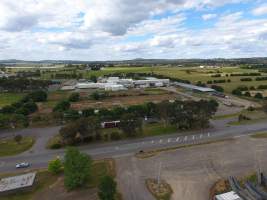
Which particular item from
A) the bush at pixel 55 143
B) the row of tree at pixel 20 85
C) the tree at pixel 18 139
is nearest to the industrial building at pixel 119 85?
the row of tree at pixel 20 85

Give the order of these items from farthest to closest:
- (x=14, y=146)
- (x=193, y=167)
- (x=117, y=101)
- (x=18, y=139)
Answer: (x=117, y=101)
(x=18, y=139)
(x=14, y=146)
(x=193, y=167)

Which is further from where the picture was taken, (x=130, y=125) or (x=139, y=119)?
(x=139, y=119)

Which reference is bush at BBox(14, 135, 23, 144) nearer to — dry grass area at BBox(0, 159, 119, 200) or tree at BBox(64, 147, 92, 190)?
dry grass area at BBox(0, 159, 119, 200)

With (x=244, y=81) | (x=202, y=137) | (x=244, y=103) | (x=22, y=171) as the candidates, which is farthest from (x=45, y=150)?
(x=244, y=81)

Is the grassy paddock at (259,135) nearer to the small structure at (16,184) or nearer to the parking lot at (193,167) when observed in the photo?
the parking lot at (193,167)

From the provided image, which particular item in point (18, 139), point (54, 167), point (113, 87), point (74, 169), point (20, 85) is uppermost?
point (74, 169)

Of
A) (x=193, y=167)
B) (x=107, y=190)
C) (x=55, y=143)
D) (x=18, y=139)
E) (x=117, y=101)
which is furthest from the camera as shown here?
(x=117, y=101)

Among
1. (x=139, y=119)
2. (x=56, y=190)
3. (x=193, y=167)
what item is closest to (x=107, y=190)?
(x=56, y=190)

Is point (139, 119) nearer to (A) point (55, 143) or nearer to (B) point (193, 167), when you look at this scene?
(A) point (55, 143)

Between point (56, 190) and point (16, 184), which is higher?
point (16, 184)
